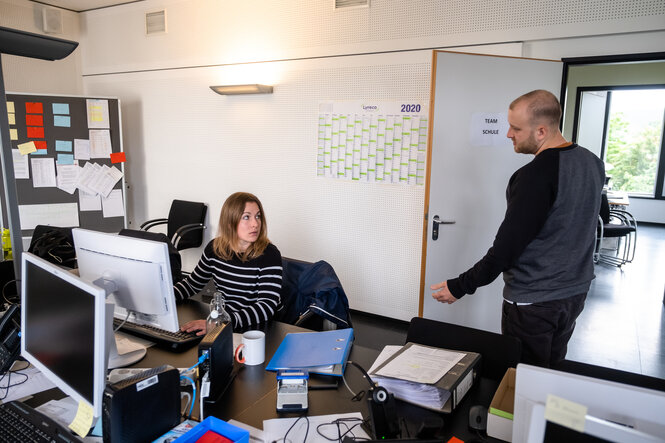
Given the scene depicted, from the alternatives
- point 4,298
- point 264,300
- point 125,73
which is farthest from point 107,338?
point 125,73

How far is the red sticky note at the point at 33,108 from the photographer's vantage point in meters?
4.46

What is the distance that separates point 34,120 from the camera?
450 centimetres

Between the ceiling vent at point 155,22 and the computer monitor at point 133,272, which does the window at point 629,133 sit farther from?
the computer monitor at point 133,272

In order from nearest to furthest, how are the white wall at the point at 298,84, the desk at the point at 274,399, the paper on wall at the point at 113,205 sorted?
the desk at the point at 274,399 → the white wall at the point at 298,84 → the paper on wall at the point at 113,205

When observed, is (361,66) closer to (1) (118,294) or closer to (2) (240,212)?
(2) (240,212)

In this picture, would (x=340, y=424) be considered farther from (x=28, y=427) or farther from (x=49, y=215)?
(x=49, y=215)

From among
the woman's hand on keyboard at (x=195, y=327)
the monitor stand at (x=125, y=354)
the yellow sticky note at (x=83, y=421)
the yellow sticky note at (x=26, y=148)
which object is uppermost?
the yellow sticky note at (x=26, y=148)

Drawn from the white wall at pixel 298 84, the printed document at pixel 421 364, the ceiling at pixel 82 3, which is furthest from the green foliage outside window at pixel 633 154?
the printed document at pixel 421 364

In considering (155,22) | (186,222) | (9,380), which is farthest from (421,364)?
(155,22)

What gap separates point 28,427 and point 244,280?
1.17m

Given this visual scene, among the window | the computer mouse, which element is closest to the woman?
the computer mouse

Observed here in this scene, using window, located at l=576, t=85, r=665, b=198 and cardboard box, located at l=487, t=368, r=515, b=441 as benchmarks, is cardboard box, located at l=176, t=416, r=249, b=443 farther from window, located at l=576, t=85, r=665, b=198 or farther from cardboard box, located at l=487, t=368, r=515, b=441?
window, located at l=576, t=85, r=665, b=198

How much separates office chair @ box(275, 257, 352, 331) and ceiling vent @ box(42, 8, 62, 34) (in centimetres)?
458

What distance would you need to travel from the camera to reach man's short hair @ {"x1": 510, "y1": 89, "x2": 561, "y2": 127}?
190cm
